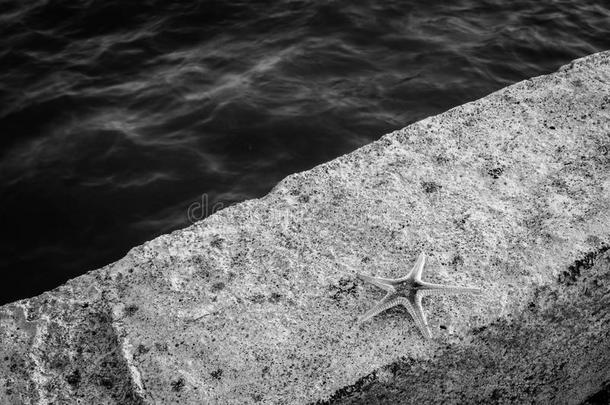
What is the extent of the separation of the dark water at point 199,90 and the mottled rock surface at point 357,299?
2.62 m

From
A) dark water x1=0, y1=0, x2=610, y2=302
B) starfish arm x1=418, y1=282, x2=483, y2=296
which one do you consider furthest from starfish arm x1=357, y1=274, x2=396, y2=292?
dark water x1=0, y1=0, x2=610, y2=302

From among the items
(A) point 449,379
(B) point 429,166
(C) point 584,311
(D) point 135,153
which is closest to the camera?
(A) point 449,379

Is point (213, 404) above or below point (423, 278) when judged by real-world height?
below

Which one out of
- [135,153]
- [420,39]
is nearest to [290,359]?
[135,153]

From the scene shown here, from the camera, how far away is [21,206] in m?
5.27

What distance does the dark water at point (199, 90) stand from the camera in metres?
5.30

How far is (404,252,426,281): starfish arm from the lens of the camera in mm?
2398

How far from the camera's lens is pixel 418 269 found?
243 centimetres

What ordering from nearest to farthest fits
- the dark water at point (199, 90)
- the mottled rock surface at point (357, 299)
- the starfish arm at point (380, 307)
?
the mottled rock surface at point (357, 299)
the starfish arm at point (380, 307)
the dark water at point (199, 90)

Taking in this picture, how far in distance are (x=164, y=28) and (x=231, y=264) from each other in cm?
584

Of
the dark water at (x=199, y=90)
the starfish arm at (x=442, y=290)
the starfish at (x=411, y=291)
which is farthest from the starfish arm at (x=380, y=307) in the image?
the dark water at (x=199, y=90)

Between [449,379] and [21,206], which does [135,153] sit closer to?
[21,206]

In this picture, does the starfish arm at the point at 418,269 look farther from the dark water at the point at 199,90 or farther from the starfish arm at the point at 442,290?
the dark water at the point at 199,90

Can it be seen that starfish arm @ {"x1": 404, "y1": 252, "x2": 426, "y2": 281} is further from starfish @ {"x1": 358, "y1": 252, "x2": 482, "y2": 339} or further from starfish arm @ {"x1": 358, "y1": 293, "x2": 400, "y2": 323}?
starfish arm @ {"x1": 358, "y1": 293, "x2": 400, "y2": 323}
